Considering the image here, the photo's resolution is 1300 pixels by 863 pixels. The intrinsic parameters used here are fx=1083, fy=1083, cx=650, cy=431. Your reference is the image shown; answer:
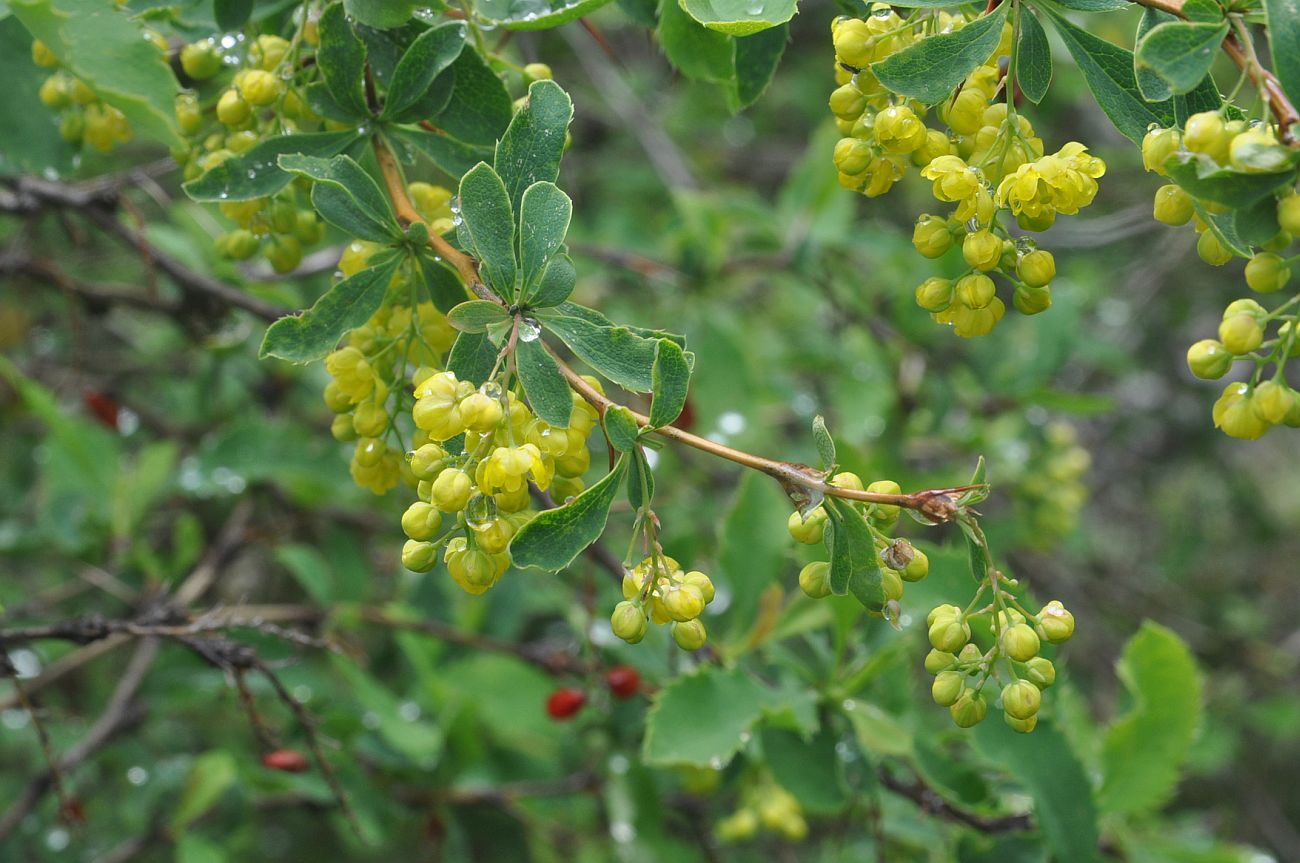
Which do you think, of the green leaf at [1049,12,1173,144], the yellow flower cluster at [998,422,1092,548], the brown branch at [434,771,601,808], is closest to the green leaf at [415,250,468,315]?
the green leaf at [1049,12,1173,144]

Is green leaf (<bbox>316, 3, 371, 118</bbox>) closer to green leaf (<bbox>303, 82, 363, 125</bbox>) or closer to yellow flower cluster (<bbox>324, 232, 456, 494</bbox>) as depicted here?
green leaf (<bbox>303, 82, 363, 125</bbox>)

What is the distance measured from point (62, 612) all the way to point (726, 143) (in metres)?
3.76

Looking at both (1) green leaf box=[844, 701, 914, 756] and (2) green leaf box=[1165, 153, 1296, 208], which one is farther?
(1) green leaf box=[844, 701, 914, 756]

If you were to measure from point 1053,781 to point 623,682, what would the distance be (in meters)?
0.89

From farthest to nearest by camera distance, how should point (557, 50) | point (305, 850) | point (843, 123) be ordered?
point (557, 50)
point (305, 850)
point (843, 123)

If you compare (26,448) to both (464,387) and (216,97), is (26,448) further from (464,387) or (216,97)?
(464,387)

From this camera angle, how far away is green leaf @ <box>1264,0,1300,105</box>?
1039mm

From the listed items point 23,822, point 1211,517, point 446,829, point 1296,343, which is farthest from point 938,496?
point 1211,517

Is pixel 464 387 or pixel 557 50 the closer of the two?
pixel 464 387

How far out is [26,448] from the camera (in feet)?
11.6

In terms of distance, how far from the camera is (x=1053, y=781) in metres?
1.95

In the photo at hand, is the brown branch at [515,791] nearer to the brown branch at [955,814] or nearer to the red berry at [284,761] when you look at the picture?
the red berry at [284,761]

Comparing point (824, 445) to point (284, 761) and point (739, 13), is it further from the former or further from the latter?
point (284, 761)

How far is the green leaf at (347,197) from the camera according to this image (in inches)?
48.8
